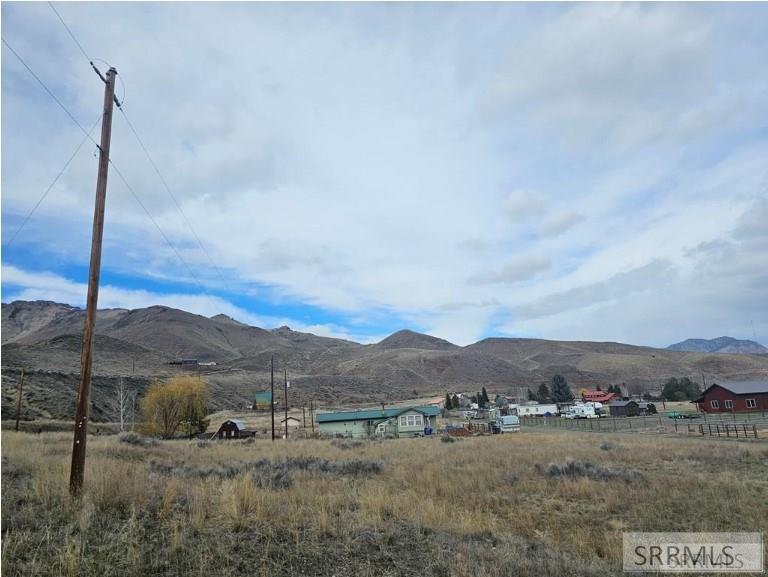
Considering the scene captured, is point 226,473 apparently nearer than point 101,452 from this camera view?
Yes

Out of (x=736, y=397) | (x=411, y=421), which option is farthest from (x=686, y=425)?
(x=411, y=421)

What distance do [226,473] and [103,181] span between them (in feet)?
30.6

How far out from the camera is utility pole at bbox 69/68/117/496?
833 cm

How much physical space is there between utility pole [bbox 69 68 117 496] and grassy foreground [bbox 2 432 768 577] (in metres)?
0.50

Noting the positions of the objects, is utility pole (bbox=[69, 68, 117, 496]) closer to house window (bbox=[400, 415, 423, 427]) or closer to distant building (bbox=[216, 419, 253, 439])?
distant building (bbox=[216, 419, 253, 439])

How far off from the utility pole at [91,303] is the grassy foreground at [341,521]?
1.64ft

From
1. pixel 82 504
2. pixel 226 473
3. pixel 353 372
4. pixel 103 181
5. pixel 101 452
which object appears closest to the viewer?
pixel 82 504

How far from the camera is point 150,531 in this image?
261 inches

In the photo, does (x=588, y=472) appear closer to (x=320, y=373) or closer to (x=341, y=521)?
(x=341, y=521)

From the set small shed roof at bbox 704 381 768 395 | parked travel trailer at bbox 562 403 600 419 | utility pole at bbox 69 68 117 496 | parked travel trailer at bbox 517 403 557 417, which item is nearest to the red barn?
small shed roof at bbox 704 381 768 395

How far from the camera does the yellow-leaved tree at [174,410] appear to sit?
46.2 metres

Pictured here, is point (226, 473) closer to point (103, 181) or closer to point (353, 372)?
point (103, 181)

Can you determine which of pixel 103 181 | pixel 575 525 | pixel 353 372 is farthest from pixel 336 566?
pixel 353 372

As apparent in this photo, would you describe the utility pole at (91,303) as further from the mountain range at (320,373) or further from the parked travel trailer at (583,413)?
the parked travel trailer at (583,413)
